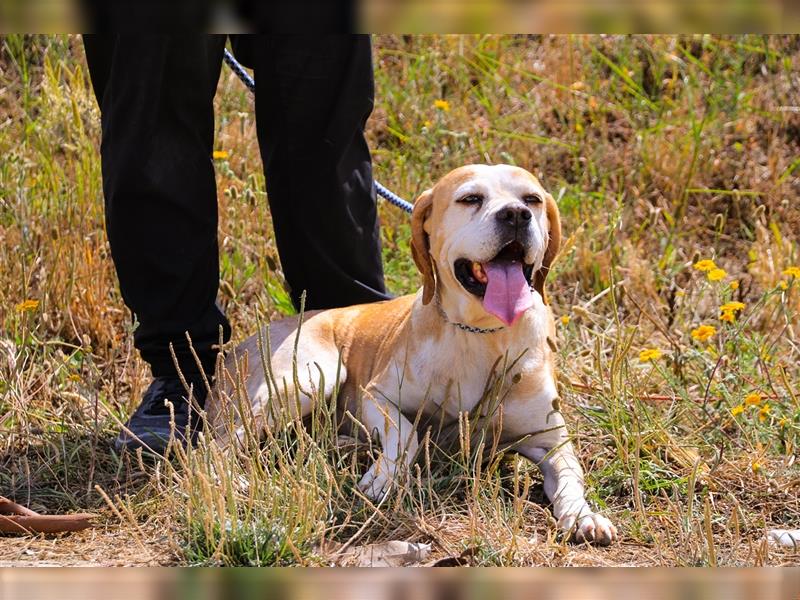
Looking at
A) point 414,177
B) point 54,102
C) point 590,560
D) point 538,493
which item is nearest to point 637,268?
point 414,177

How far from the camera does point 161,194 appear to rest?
352 cm

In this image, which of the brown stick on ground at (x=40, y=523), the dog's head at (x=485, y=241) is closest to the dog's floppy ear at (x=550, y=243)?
the dog's head at (x=485, y=241)

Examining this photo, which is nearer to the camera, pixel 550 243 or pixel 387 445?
pixel 387 445

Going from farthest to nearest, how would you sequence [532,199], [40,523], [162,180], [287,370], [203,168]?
[287,370], [203,168], [162,180], [532,199], [40,523]

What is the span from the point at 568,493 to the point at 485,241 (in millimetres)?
759

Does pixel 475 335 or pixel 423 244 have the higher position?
pixel 423 244

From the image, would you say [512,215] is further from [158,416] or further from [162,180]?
[158,416]

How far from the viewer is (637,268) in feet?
16.2

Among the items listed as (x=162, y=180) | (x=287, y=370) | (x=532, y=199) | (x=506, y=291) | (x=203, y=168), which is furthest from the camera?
(x=287, y=370)

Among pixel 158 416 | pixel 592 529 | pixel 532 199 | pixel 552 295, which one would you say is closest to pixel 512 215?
pixel 532 199

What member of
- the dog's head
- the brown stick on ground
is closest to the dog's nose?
the dog's head

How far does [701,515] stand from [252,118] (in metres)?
3.64

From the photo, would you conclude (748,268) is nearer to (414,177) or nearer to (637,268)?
(637,268)

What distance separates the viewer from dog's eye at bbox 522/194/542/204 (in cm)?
337
